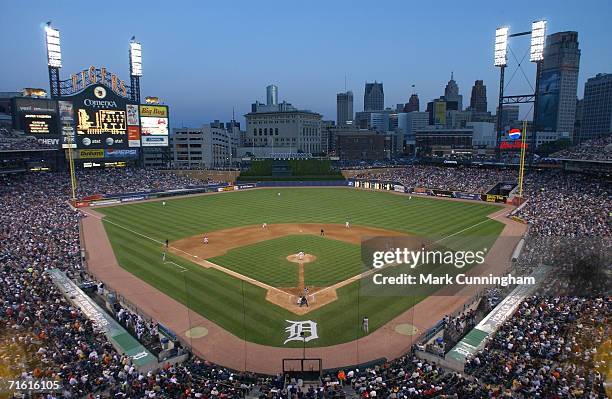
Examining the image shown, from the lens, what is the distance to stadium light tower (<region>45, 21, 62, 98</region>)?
6488 centimetres

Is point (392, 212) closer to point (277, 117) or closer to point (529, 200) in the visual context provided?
point (529, 200)

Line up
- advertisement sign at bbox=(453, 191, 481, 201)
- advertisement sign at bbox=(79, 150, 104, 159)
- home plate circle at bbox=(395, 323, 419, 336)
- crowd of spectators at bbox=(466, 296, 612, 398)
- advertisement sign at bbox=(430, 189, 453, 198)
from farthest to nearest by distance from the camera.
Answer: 1. advertisement sign at bbox=(79, 150, 104, 159)
2. advertisement sign at bbox=(430, 189, 453, 198)
3. advertisement sign at bbox=(453, 191, 481, 201)
4. home plate circle at bbox=(395, 323, 419, 336)
5. crowd of spectators at bbox=(466, 296, 612, 398)

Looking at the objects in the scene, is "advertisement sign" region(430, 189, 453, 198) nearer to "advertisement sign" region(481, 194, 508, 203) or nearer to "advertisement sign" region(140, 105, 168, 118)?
"advertisement sign" region(481, 194, 508, 203)

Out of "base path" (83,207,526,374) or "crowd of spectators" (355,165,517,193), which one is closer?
"base path" (83,207,526,374)

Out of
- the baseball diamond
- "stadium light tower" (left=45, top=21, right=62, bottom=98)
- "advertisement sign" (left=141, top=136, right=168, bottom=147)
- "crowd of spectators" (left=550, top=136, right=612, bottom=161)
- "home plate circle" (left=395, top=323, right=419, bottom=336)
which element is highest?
"stadium light tower" (left=45, top=21, right=62, bottom=98)

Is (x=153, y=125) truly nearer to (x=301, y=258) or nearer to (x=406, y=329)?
(x=301, y=258)

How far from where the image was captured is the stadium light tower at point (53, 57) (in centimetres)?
6488

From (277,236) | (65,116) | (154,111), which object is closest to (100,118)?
(65,116)

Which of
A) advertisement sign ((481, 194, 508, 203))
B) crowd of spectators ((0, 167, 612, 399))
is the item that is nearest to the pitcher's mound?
crowd of spectators ((0, 167, 612, 399))

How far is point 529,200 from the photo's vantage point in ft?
173

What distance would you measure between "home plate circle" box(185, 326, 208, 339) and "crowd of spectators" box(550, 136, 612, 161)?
51505 mm

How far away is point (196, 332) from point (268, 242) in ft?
55.0

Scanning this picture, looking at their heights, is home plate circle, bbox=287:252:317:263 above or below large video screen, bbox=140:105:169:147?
below

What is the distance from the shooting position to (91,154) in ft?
228
